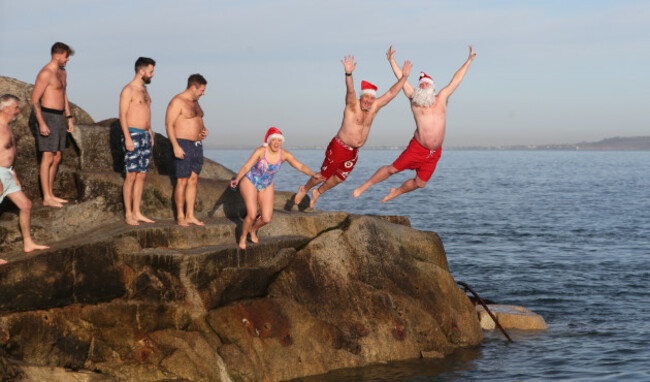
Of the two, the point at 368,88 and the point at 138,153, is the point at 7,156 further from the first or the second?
the point at 368,88

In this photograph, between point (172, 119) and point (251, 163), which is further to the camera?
point (172, 119)

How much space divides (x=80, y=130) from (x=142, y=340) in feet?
15.4

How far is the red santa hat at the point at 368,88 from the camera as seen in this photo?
11344 mm

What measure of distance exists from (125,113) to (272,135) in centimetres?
241

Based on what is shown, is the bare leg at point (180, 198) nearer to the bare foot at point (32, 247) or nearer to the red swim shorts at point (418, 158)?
the bare foot at point (32, 247)

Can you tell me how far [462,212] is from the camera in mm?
44344

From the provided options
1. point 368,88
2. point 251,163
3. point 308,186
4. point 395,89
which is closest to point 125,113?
point 251,163

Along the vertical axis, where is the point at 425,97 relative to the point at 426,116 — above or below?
above

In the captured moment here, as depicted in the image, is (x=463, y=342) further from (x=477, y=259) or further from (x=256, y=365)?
(x=477, y=259)

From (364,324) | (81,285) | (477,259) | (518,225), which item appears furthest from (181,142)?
(518,225)

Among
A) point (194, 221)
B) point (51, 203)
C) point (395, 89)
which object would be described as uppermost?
point (395, 89)

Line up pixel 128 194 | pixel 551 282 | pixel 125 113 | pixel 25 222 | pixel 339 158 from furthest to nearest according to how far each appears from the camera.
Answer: pixel 551 282, pixel 339 158, pixel 128 194, pixel 125 113, pixel 25 222

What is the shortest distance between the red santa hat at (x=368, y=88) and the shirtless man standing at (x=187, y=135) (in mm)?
2595

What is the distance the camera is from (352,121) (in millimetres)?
11492
